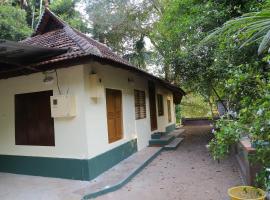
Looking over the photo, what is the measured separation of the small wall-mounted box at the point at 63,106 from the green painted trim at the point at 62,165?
1.13m

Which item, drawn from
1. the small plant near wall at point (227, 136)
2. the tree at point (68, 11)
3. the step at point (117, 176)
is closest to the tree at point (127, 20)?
the tree at point (68, 11)

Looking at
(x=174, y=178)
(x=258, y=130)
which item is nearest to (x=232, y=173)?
(x=174, y=178)

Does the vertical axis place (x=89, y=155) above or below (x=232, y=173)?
above

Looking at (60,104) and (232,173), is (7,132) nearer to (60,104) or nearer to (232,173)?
(60,104)

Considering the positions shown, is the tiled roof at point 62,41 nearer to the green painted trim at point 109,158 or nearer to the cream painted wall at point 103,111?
the cream painted wall at point 103,111

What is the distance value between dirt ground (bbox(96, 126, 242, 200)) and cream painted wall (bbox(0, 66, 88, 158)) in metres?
1.51

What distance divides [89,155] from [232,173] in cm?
366

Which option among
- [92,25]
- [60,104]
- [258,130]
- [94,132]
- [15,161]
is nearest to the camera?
[258,130]

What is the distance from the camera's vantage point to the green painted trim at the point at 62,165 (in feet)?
20.0

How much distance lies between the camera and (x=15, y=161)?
708cm

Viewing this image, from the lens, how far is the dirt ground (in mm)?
5230

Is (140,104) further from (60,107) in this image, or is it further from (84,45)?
(60,107)

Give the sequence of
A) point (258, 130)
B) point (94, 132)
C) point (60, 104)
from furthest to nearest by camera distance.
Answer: point (94, 132) → point (60, 104) → point (258, 130)

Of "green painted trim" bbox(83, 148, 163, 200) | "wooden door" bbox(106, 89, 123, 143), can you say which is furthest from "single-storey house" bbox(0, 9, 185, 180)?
"green painted trim" bbox(83, 148, 163, 200)
